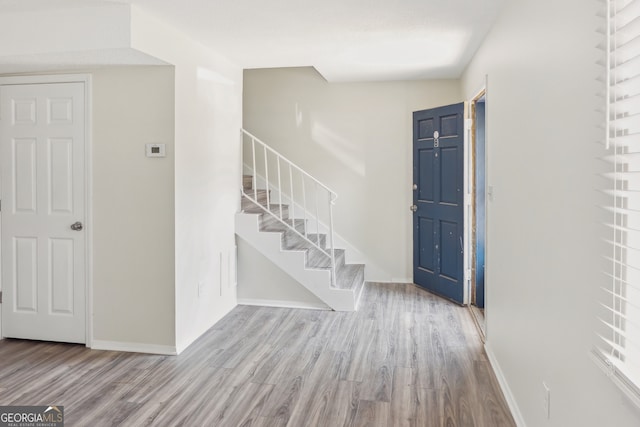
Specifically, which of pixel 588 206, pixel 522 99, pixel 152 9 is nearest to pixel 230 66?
pixel 152 9

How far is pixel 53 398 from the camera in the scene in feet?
9.12

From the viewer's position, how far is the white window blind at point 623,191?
4.23ft

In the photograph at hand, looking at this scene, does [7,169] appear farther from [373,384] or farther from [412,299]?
[412,299]

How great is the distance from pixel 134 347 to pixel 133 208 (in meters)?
1.02

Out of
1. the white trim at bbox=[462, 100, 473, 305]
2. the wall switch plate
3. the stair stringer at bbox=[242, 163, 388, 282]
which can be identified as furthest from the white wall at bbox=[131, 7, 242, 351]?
the white trim at bbox=[462, 100, 473, 305]

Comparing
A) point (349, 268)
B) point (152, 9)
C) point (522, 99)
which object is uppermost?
point (152, 9)

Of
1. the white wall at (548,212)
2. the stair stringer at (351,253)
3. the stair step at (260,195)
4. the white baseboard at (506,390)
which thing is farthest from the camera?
the stair stringer at (351,253)

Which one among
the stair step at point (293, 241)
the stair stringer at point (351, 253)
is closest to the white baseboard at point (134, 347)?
the stair step at point (293, 241)

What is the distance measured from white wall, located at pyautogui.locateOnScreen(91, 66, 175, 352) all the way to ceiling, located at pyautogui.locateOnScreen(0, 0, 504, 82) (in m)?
0.55

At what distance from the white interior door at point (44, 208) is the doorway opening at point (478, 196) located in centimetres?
339

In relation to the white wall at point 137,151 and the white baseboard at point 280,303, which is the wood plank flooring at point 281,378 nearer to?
the white wall at point 137,151

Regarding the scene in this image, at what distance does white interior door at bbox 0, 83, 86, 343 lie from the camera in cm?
359

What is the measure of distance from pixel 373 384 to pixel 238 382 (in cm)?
84

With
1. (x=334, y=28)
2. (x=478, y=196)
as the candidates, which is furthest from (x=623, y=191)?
(x=478, y=196)
